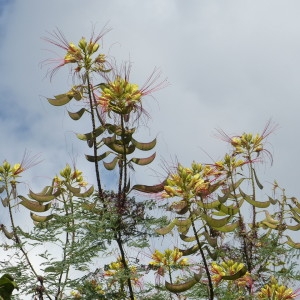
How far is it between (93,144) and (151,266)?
1.00 m

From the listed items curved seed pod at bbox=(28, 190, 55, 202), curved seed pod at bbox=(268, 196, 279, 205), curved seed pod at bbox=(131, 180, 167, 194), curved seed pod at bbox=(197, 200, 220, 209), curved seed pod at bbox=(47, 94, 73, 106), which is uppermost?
curved seed pod at bbox=(47, 94, 73, 106)

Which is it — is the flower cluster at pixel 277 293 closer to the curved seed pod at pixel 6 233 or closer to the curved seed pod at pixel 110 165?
the curved seed pod at pixel 110 165

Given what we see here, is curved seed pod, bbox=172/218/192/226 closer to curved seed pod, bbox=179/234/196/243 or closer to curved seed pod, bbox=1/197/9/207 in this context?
curved seed pod, bbox=179/234/196/243

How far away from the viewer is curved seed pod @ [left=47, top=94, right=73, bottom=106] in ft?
14.5

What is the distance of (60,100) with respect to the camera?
4434 mm

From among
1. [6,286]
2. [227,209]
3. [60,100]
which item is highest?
[60,100]

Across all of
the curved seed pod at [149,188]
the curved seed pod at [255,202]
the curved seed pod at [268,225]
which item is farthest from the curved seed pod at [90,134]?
the curved seed pod at [268,225]

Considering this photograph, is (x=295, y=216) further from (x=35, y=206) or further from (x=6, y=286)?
(x=6, y=286)

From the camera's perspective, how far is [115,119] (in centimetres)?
421

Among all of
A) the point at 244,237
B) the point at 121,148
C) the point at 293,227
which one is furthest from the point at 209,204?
the point at 293,227

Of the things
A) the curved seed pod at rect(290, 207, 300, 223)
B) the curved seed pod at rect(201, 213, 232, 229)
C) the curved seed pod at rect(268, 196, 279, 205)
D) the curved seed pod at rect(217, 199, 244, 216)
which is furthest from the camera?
the curved seed pod at rect(290, 207, 300, 223)

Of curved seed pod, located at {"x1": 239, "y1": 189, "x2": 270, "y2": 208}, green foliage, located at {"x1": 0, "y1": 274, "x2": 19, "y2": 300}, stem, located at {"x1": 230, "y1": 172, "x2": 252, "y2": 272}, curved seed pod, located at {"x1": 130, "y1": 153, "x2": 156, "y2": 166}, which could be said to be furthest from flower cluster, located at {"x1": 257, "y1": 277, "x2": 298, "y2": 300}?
green foliage, located at {"x1": 0, "y1": 274, "x2": 19, "y2": 300}

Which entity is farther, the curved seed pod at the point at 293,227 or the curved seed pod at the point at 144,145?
the curved seed pod at the point at 293,227

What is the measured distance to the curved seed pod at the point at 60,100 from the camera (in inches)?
174
